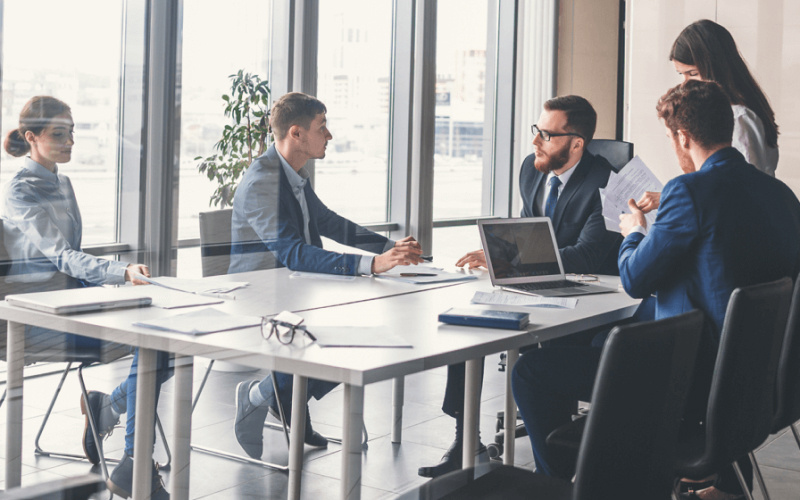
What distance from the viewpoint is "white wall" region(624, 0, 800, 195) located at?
5383 millimetres

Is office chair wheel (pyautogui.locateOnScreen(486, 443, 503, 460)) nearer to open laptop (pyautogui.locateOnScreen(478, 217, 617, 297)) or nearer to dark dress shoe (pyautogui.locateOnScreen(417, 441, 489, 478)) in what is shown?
dark dress shoe (pyautogui.locateOnScreen(417, 441, 489, 478))

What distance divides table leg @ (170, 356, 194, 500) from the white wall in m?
4.46

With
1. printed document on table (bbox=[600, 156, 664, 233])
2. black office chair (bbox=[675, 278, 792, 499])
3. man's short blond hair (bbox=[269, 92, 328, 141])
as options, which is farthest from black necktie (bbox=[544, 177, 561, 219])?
black office chair (bbox=[675, 278, 792, 499])

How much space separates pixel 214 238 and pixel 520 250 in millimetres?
1345

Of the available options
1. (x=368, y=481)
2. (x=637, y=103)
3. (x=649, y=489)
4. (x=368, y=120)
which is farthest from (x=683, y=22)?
(x=649, y=489)

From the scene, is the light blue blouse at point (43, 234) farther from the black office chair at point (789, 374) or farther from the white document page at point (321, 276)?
the black office chair at point (789, 374)

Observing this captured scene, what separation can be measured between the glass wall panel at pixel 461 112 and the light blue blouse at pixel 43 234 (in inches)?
153

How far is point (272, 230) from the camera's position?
3205 millimetres

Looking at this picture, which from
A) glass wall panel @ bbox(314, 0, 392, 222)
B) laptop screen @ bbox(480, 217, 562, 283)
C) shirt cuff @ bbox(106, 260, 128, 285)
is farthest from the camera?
glass wall panel @ bbox(314, 0, 392, 222)

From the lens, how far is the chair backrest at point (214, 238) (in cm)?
347

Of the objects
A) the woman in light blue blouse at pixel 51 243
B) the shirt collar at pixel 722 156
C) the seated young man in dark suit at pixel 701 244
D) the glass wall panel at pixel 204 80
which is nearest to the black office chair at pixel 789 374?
the seated young man in dark suit at pixel 701 244

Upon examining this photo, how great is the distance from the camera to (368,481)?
2781mm

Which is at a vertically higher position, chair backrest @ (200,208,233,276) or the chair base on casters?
chair backrest @ (200,208,233,276)

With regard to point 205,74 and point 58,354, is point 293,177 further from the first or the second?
point 205,74
